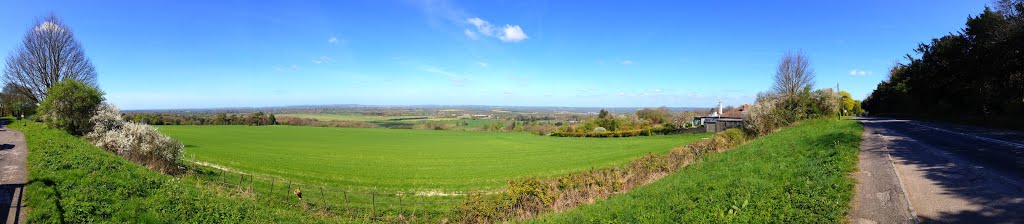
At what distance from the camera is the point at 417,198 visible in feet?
50.4

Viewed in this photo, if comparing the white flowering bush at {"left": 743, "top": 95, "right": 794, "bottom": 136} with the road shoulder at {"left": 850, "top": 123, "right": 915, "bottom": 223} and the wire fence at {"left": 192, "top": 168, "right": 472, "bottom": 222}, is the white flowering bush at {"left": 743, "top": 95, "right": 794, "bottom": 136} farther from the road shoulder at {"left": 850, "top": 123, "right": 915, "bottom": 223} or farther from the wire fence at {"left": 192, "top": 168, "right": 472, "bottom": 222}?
the wire fence at {"left": 192, "top": 168, "right": 472, "bottom": 222}

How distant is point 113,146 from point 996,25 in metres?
46.3

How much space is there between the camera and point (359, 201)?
1438 centimetres

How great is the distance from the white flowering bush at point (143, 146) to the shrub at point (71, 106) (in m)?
2.50

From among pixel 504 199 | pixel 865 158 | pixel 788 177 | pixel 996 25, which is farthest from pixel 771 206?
pixel 996 25

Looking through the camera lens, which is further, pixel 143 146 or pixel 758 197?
pixel 143 146

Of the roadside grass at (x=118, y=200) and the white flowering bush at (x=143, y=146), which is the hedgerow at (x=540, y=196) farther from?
the white flowering bush at (x=143, y=146)

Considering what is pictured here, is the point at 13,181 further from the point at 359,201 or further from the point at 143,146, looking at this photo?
the point at 143,146

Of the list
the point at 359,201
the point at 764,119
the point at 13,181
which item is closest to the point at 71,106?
the point at 13,181

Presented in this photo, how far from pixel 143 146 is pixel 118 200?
11824 millimetres

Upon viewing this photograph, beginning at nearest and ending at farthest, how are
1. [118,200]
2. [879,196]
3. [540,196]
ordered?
[879,196] < [118,200] < [540,196]

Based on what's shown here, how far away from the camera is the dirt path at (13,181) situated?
25.6 ft

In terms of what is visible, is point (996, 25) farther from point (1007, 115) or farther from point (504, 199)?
point (504, 199)

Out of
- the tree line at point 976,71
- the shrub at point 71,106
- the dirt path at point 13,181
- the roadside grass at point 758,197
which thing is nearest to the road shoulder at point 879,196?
the roadside grass at point 758,197
